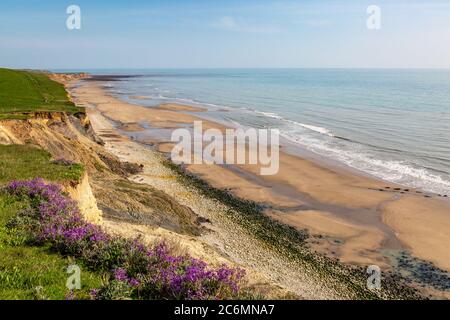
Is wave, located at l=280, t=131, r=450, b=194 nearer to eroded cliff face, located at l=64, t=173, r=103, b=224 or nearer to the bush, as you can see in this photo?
eroded cliff face, located at l=64, t=173, r=103, b=224

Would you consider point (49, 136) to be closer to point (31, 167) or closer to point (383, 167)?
point (31, 167)

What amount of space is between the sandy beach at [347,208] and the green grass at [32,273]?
1401 cm

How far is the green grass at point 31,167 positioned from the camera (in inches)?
545

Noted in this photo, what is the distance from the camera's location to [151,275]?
7.98 meters

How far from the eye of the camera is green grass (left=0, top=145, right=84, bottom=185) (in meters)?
13.8

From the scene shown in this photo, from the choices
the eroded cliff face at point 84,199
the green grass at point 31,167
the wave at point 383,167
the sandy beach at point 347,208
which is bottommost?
the sandy beach at point 347,208

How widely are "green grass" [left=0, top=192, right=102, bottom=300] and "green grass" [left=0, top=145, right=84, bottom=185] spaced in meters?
4.43

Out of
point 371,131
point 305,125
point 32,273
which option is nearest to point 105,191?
point 32,273

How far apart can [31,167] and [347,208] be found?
730 inches

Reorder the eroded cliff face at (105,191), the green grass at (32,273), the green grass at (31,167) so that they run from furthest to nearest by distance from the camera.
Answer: the eroded cliff face at (105,191) < the green grass at (31,167) < the green grass at (32,273)

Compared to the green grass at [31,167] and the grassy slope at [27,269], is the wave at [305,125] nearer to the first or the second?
the green grass at [31,167]

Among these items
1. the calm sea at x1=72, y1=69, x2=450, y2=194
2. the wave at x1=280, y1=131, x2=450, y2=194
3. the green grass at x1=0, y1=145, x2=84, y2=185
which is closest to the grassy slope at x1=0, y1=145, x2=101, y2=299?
Answer: the green grass at x1=0, y1=145, x2=84, y2=185

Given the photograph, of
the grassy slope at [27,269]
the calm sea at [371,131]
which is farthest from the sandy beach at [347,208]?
the grassy slope at [27,269]
